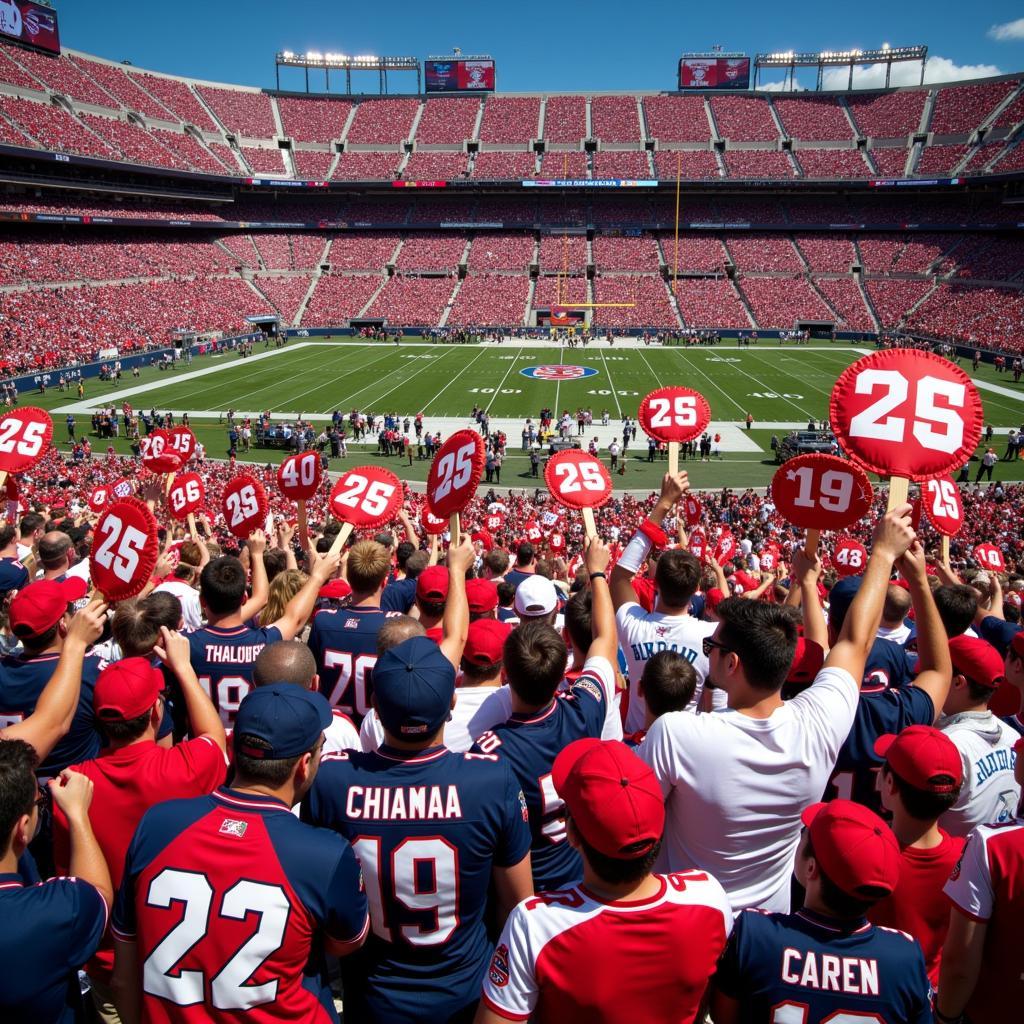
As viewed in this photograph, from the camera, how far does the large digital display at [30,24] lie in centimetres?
5622

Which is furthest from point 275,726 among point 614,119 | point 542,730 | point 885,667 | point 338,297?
point 614,119

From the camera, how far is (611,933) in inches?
82.2

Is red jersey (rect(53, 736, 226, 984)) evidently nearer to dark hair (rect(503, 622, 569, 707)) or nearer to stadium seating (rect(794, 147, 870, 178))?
dark hair (rect(503, 622, 569, 707))

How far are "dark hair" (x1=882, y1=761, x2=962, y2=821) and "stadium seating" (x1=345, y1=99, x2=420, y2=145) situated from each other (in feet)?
284

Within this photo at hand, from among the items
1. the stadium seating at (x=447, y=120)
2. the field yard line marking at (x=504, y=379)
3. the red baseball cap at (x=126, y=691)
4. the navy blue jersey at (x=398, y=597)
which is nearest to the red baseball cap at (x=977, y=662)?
the red baseball cap at (x=126, y=691)

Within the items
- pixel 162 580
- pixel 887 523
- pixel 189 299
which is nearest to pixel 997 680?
pixel 887 523

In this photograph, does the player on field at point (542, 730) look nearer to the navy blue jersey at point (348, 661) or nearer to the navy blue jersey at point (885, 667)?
the navy blue jersey at point (348, 661)

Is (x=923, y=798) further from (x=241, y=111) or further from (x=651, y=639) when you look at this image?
(x=241, y=111)

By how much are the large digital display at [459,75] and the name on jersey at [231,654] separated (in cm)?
9373

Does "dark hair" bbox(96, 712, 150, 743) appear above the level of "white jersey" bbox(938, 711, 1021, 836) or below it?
above

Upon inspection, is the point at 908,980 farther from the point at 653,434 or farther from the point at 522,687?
the point at 653,434

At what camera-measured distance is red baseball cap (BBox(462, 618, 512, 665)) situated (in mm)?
3678

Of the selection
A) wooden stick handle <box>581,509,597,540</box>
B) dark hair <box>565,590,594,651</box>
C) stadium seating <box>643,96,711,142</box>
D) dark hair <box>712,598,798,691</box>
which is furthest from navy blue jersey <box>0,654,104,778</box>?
stadium seating <box>643,96,711,142</box>

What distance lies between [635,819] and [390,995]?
125 centimetres
